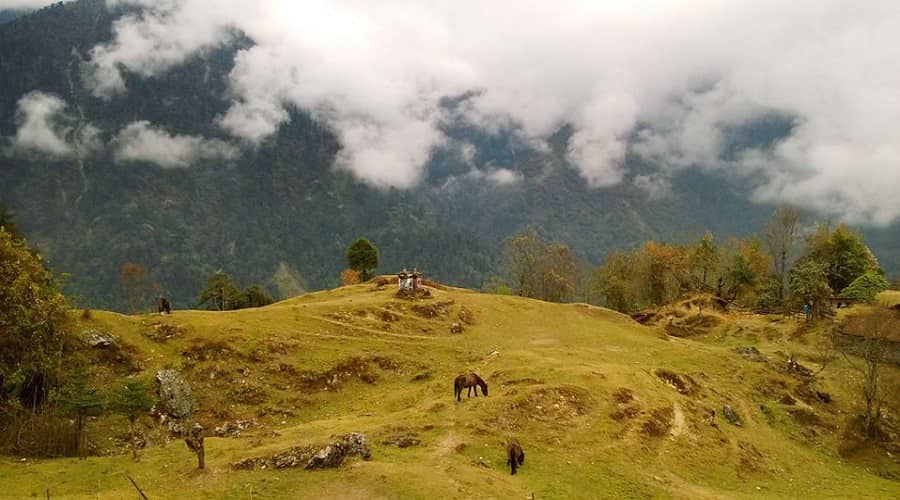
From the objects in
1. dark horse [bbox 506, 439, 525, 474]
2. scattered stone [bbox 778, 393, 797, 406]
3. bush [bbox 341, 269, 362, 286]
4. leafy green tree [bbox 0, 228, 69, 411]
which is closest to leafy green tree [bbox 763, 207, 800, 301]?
scattered stone [bbox 778, 393, 797, 406]

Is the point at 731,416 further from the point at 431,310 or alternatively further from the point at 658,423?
the point at 431,310

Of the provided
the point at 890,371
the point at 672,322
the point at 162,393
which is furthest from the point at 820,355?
the point at 162,393

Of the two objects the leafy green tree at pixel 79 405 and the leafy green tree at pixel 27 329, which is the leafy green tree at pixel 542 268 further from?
the leafy green tree at pixel 79 405

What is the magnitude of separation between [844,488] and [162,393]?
46.9m

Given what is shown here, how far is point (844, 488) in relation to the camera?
1612 inches

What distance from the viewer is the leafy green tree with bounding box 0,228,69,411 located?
37.7 m

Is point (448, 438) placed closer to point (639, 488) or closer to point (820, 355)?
point (639, 488)

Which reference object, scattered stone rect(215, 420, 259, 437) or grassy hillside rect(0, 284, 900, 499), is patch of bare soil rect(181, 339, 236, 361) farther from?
scattered stone rect(215, 420, 259, 437)

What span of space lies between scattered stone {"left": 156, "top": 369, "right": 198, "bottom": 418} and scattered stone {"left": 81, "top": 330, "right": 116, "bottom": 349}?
538 cm

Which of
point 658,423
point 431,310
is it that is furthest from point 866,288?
point 658,423

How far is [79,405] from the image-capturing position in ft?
108

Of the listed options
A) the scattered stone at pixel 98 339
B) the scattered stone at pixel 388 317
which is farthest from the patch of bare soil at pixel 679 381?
the scattered stone at pixel 98 339

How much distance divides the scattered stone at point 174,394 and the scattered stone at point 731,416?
1563 inches

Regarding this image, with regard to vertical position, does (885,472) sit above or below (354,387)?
below
